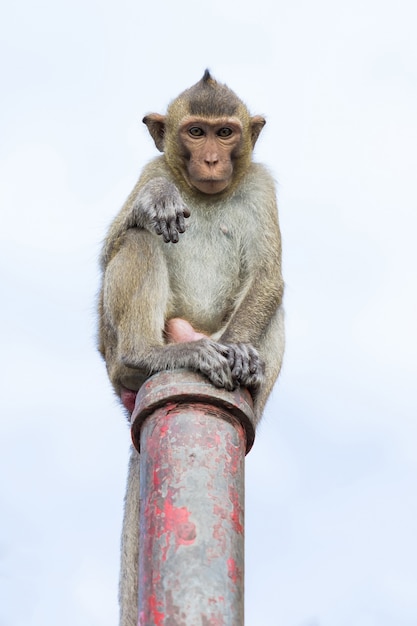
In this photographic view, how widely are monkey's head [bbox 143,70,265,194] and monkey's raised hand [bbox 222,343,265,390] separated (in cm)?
156

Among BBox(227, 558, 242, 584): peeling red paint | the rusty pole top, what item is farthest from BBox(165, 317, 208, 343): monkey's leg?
BBox(227, 558, 242, 584): peeling red paint

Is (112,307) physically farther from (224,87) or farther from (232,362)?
(224,87)

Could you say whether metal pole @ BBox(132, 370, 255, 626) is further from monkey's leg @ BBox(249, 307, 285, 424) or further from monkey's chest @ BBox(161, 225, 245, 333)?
monkey's chest @ BBox(161, 225, 245, 333)

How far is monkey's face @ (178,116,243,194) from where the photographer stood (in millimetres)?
8258

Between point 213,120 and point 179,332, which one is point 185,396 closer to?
point 179,332

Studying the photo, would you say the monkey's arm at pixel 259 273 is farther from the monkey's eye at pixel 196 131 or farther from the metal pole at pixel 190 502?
the metal pole at pixel 190 502

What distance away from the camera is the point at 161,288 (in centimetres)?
786

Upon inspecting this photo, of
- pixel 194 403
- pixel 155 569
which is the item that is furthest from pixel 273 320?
pixel 155 569

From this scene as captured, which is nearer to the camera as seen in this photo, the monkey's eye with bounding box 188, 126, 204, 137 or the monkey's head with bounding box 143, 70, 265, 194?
the monkey's head with bounding box 143, 70, 265, 194

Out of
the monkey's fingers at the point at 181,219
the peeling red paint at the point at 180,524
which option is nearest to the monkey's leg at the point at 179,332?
the monkey's fingers at the point at 181,219

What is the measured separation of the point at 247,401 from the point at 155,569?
1458 millimetres

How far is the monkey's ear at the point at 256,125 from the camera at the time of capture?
8902 mm

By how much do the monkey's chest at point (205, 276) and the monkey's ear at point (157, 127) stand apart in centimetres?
95

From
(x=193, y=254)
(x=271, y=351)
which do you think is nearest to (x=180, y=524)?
(x=271, y=351)
